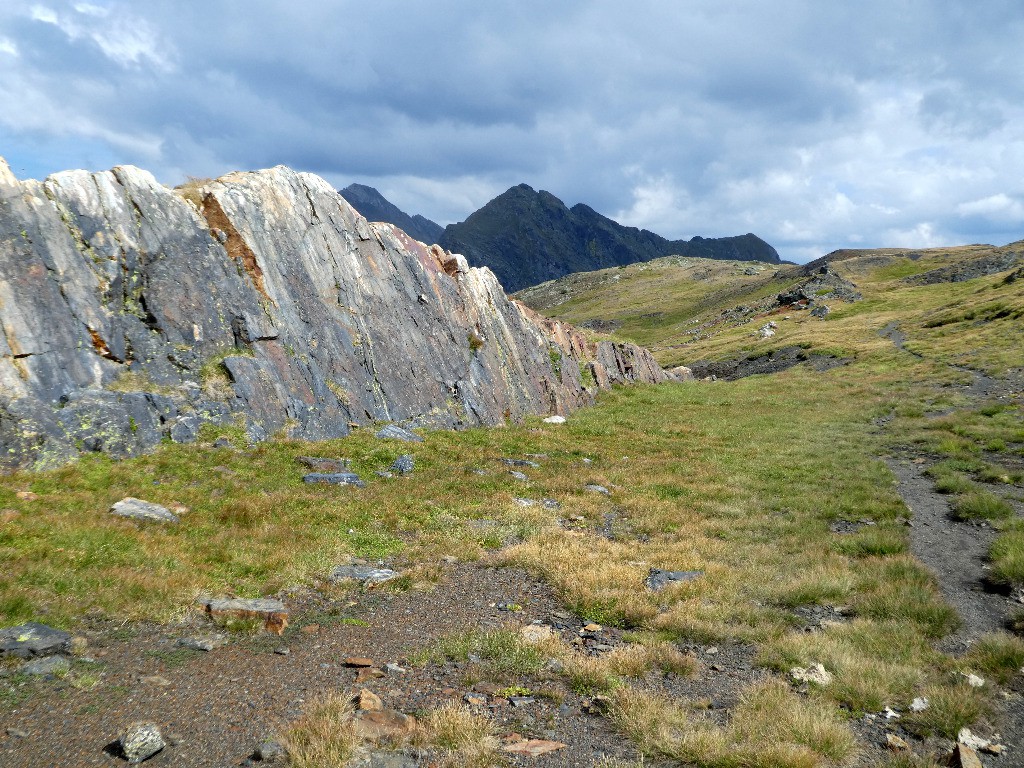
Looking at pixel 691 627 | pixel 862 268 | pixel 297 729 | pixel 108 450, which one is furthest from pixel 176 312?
pixel 862 268

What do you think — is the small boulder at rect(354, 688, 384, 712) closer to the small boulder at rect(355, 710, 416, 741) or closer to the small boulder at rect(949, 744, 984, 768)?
the small boulder at rect(355, 710, 416, 741)

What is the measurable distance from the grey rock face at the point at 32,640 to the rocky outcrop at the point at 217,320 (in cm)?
766

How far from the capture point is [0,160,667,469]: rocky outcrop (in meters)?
15.8

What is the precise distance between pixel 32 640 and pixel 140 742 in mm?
3066

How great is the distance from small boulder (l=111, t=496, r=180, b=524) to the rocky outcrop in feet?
10.8

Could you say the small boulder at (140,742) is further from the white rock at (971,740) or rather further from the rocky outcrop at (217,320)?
the rocky outcrop at (217,320)

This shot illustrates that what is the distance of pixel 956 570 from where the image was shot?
475 inches

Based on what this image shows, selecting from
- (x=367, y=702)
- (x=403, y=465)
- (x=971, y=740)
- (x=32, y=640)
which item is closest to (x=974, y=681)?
(x=971, y=740)

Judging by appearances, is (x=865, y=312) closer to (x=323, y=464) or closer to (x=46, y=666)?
(x=323, y=464)

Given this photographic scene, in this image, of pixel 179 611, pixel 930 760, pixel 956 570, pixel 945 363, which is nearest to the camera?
pixel 930 760

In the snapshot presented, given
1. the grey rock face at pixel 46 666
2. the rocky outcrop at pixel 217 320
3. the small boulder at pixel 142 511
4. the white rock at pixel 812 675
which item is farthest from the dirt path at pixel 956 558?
the rocky outcrop at pixel 217 320

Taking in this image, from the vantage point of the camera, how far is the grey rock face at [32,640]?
7.61 meters

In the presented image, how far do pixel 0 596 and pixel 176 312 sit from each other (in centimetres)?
1308

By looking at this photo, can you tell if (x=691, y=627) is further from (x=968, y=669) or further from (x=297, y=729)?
(x=297, y=729)
